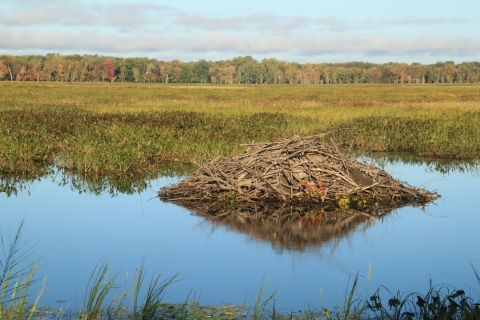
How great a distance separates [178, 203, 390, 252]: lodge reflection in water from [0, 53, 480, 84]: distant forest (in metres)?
158

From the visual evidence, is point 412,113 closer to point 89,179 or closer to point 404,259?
point 89,179

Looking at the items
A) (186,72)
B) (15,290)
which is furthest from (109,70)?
(15,290)

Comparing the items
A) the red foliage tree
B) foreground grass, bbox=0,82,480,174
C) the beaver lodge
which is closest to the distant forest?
the red foliage tree

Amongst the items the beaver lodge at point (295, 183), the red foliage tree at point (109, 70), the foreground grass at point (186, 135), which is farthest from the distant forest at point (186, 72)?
the beaver lodge at point (295, 183)

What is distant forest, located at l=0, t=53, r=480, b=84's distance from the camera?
16762cm

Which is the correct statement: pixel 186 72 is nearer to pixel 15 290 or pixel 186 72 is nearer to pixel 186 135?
pixel 186 135

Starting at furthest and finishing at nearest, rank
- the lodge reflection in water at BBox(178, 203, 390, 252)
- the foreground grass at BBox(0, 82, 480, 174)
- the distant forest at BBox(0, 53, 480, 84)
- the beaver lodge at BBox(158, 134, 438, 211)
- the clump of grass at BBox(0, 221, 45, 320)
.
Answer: the distant forest at BBox(0, 53, 480, 84) → the foreground grass at BBox(0, 82, 480, 174) → the beaver lodge at BBox(158, 134, 438, 211) → the lodge reflection in water at BBox(178, 203, 390, 252) → the clump of grass at BBox(0, 221, 45, 320)

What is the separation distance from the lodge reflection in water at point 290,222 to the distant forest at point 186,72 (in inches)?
6230

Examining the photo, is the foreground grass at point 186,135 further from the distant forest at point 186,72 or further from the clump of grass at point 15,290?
the distant forest at point 186,72

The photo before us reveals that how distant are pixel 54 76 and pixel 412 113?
152 meters

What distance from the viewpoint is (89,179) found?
1516cm

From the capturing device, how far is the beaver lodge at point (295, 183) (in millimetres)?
12305

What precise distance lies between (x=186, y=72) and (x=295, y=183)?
17039 cm

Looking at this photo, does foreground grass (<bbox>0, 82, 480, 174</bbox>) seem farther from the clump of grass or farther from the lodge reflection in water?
the clump of grass
